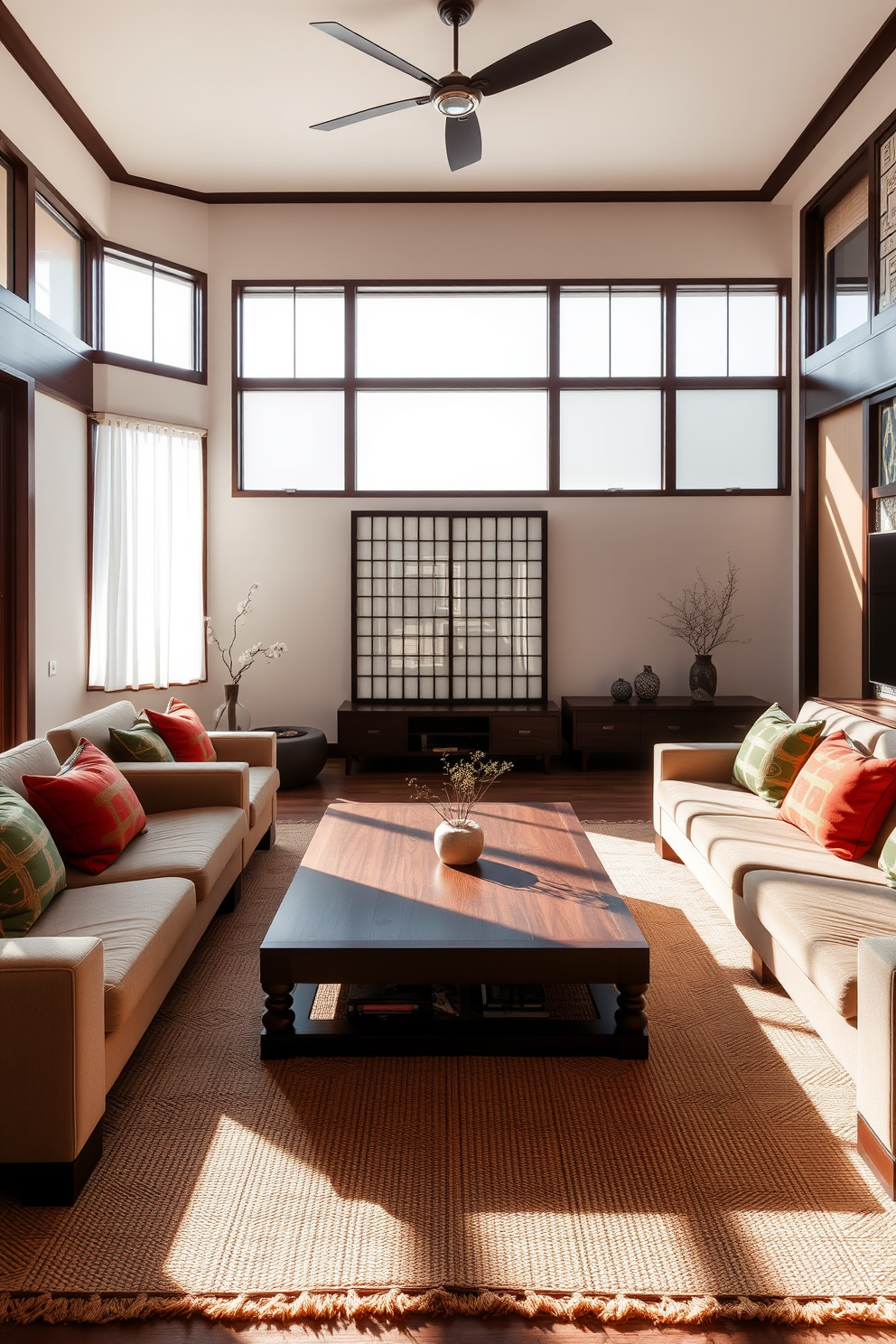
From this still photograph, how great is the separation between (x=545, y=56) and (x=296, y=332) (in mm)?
3405

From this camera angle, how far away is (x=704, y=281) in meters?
6.55

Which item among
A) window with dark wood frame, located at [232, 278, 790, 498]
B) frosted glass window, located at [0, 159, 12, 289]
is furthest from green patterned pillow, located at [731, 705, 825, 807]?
frosted glass window, located at [0, 159, 12, 289]

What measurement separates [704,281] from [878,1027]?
20.1 ft

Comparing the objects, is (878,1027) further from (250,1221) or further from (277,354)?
(277,354)

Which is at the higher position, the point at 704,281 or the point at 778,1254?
the point at 704,281

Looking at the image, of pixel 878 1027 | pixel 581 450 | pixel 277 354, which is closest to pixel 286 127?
pixel 277 354

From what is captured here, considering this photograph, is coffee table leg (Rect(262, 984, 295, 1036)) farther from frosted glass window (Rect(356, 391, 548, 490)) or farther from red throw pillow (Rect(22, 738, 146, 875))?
frosted glass window (Rect(356, 391, 548, 490))

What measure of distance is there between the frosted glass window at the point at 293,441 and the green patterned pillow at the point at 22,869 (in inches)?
182

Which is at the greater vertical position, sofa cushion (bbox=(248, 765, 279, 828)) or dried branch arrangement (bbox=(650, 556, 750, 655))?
dried branch arrangement (bbox=(650, 556, 750, 655))

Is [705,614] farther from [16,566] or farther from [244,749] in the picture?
[16,566]

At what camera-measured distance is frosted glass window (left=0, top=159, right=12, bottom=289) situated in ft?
14.9

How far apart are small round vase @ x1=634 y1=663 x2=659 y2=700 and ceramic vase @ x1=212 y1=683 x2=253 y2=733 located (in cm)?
281

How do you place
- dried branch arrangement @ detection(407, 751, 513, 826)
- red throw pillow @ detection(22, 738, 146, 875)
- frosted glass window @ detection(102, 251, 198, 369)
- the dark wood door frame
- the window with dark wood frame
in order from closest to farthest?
1. red throw pillow @ detection(22, 738, 146, 875)
2. dried branch arrangement @ detection(407, 751, 513, 826)
3. the dark wood door frame
4. frosted glass window @ detection(102, 251, 198, 369)
5. the window with dark wood frame

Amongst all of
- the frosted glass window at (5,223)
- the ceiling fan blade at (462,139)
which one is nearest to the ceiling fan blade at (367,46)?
the ceiling fan blade at (462,139)
